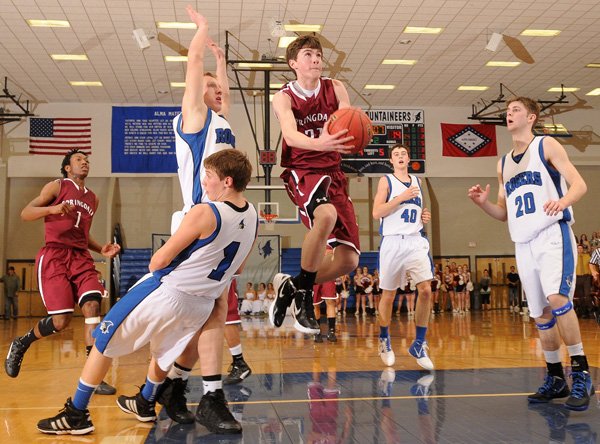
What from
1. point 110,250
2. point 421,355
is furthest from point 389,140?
point 110,250

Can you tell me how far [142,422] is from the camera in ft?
12.3

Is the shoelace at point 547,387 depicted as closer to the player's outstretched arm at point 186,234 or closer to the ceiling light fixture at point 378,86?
the player's outstretched arm at point 186,234

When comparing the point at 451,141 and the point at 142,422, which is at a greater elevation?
the point at 451,141

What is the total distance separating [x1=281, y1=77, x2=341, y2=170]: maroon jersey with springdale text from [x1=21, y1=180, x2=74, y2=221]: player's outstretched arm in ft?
6.27

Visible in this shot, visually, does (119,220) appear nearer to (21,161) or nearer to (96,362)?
(21,161)

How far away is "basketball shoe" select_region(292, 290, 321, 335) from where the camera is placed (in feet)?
13.8

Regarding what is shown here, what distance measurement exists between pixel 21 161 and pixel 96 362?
56.0 ft

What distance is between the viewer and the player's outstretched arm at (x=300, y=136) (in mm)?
3461

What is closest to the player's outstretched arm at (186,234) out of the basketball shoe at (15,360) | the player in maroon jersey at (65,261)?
the player in maroon jersey at (65,261)

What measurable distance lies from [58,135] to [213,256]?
55.1 ft

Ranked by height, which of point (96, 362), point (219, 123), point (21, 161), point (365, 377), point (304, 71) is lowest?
point (365, 377)

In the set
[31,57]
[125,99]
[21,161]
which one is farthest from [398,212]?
[21,161]

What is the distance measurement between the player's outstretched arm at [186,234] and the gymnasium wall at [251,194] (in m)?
15.2

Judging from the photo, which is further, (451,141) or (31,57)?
(451,141)
